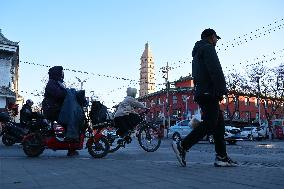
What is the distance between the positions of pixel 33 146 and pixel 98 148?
1352 mm

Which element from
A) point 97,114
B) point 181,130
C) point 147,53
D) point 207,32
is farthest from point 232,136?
point 147,53

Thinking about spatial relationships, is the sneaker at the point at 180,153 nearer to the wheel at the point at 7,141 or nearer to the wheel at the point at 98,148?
the wheel at the point at 98,148

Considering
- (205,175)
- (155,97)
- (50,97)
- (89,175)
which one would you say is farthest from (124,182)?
(155,97)

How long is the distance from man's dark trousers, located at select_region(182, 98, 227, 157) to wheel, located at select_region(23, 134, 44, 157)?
140 inches

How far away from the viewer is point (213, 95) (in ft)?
17.1

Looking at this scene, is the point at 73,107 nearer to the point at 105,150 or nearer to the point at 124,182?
the point at 105,150

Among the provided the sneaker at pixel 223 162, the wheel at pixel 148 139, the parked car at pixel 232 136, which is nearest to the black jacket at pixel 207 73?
the sneaker at pixel 223 162

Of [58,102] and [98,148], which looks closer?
A: [98,148]

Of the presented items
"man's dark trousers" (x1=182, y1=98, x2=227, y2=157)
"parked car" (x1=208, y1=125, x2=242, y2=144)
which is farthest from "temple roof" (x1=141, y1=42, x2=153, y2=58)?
"man's dark trousers" (x1=182, y1=98, x2=227, y2=157)

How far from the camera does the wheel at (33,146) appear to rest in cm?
762

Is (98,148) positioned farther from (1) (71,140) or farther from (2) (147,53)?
(2) (147,53)

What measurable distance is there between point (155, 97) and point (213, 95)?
79553 mm

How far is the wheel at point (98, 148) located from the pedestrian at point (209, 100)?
2.42 metres

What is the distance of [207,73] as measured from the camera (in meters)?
5.44
